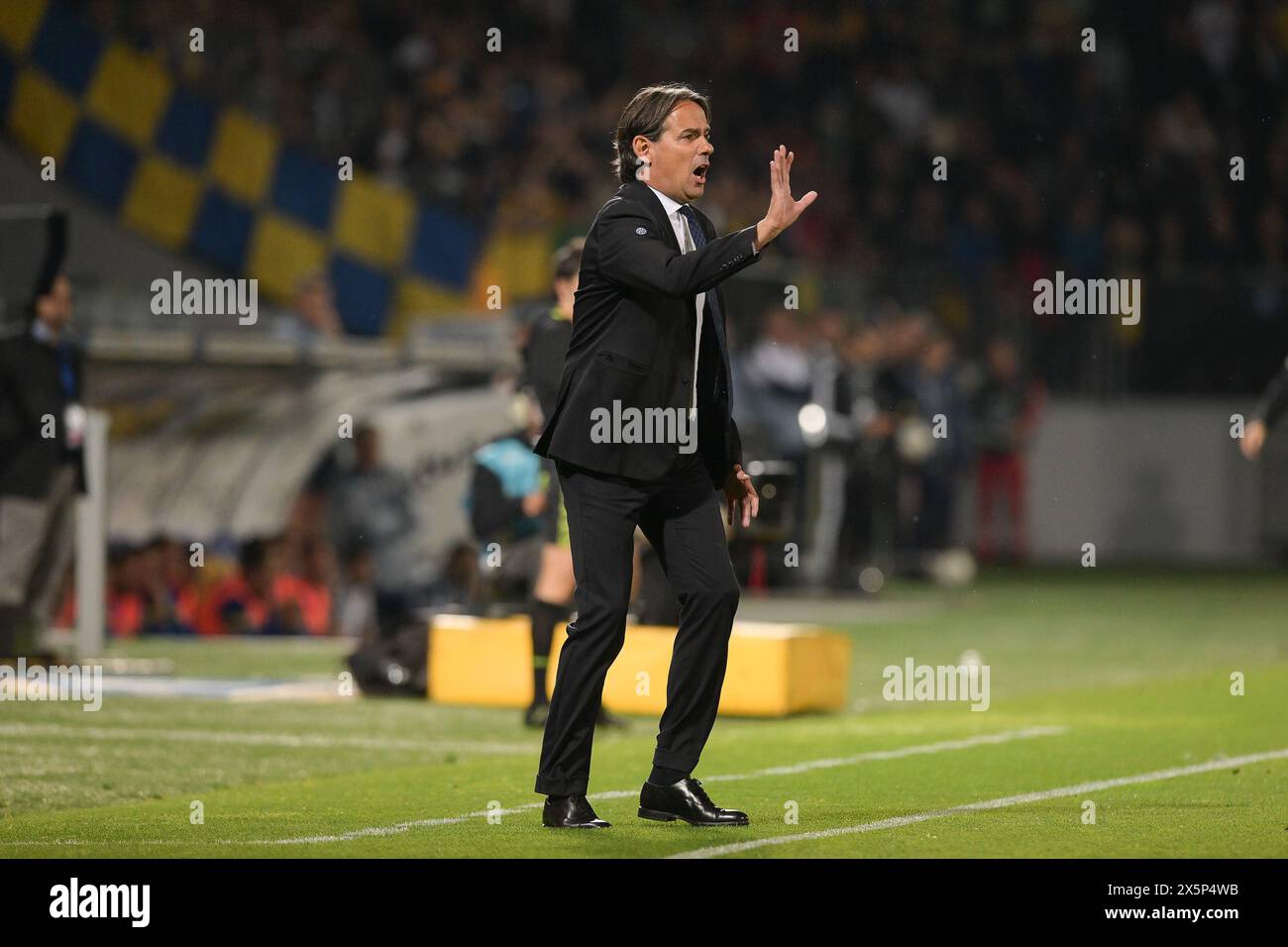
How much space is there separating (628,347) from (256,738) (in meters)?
3.82

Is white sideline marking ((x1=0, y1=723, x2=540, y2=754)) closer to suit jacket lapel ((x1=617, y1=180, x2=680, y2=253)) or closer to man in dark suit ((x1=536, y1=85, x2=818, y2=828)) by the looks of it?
man in dark suit ((x1=536, y1=85, x2=818, y2=828))

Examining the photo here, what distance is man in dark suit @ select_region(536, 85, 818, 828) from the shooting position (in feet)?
21.5

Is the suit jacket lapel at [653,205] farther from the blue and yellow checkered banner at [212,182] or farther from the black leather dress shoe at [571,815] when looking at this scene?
the blue and yellow checkered banner at [212,182]

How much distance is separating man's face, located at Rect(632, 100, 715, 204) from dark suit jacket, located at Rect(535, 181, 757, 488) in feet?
0.25

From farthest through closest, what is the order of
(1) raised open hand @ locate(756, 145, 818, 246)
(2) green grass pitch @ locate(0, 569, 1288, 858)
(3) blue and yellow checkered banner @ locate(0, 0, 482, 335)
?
(3) blue and yellow checkered banner @ locate(0, 0, 482, 335) → (2) green grass pitch @ locate(0, 569, 1288, 858) → (1) raised open hand @ locate(756, 145, 818, 246)

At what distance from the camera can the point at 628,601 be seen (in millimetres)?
6621

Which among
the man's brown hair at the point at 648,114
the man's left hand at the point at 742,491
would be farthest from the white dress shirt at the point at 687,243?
the man's left hand at the point at 742,491

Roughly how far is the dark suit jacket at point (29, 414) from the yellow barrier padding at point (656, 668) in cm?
247

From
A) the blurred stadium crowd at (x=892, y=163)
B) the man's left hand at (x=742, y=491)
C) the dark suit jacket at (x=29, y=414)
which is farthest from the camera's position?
the blurred stadium crowd at (x=892, y=163)

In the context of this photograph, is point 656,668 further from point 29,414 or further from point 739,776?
point 29,414

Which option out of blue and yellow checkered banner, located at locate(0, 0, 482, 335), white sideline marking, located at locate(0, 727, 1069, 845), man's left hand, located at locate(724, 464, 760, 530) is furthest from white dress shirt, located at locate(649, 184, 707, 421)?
blue and yellow checkered banner, located at locate(0, 0, 482, 335)

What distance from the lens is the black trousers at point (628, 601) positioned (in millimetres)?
6578

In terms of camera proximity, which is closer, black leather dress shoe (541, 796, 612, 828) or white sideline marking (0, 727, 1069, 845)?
white sideline marking (0, 727, 1069, 845)

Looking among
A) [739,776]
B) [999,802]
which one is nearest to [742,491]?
[999,802]
